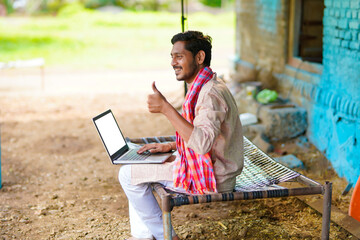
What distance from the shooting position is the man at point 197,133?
116 inches

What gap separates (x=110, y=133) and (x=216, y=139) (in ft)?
Answer: 3.05

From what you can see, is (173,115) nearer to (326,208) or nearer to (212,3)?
(326,208)

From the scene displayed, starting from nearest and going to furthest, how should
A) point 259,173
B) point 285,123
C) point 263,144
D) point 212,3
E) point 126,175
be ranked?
1. point 126,175
2. point 259,173
3. point 263,144
4. point 285,123
5. point 212,3

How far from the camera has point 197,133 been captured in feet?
9.48

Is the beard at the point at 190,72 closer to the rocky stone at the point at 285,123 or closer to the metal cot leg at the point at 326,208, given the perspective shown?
the metal cot leg at the point at 326,208

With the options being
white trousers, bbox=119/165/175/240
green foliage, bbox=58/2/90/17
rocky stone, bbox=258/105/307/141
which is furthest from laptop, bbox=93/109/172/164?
green foliage, bbox=58/2/90/17

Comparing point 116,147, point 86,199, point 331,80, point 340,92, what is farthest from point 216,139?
point 331,80

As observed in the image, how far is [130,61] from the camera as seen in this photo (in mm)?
14336

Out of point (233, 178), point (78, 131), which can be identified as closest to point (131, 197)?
point (233, 178)

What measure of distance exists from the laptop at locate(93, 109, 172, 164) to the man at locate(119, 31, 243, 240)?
0.38 ft

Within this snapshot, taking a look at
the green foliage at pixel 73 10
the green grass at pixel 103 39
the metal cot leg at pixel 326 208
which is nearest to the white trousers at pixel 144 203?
the metal cot leg at pixel 326 208

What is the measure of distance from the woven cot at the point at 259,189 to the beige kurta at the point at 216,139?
0.11 m

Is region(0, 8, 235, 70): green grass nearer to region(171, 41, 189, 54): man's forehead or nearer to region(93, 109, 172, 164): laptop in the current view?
region(93, 109, 172, 164): laptop

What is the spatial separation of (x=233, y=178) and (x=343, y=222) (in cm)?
135
